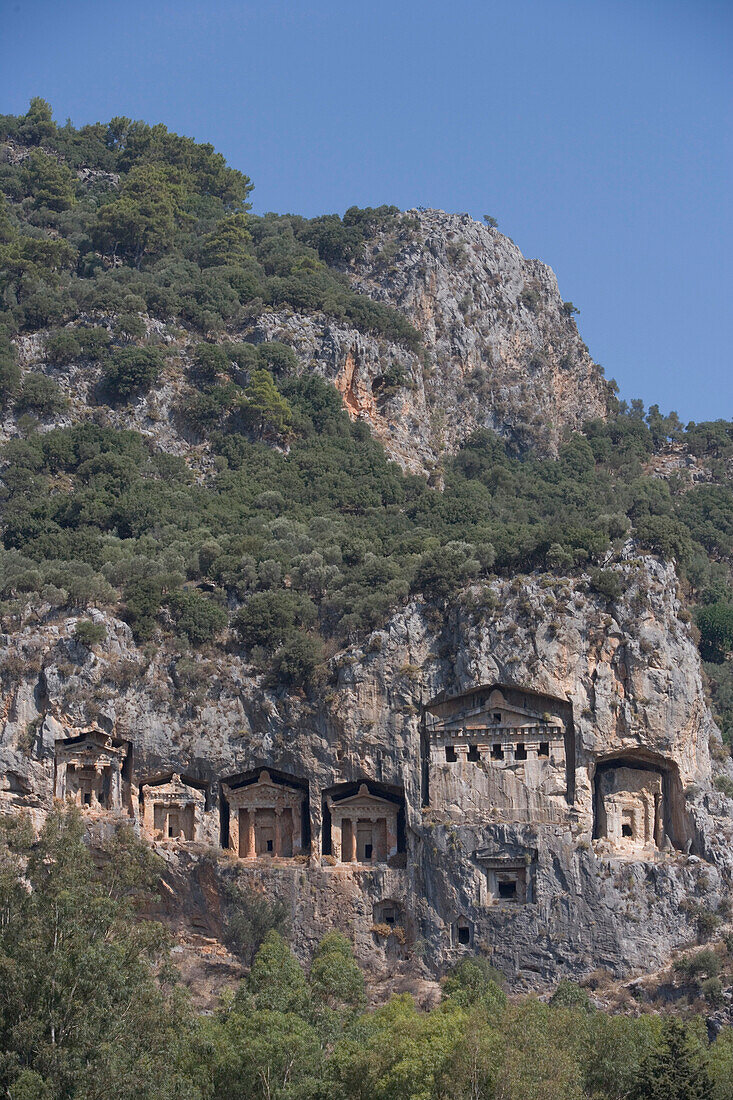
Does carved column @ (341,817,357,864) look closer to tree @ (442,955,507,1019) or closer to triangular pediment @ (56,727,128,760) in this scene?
tree @ (442,955,507,1019)

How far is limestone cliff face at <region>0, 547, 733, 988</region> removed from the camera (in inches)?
2667

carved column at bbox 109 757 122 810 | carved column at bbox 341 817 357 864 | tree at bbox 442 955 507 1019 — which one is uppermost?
carved column at bbox 109 757 122 810

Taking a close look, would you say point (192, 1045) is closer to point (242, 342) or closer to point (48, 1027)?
point (48, 1027)

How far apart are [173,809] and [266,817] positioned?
390 cm

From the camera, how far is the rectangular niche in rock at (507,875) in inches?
2694

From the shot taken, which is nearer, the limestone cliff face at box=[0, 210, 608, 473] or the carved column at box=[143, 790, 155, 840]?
the carved column at box=[143, 790, 155, 840]

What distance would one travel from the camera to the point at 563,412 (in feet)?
372

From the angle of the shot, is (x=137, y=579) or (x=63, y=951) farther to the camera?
A: (x=137, y=579)

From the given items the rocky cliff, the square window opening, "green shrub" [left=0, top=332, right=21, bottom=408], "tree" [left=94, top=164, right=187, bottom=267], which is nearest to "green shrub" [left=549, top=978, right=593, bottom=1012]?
the rocky cliff

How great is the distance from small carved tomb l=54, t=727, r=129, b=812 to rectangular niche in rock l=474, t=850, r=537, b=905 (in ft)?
49.8

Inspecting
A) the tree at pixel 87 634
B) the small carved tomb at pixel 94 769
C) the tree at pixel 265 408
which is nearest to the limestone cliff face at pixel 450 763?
the tree at pixel 87 634

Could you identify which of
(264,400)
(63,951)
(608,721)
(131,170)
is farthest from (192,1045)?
(131,170)

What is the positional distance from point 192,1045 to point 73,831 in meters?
7.77

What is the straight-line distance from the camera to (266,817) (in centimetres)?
7275
